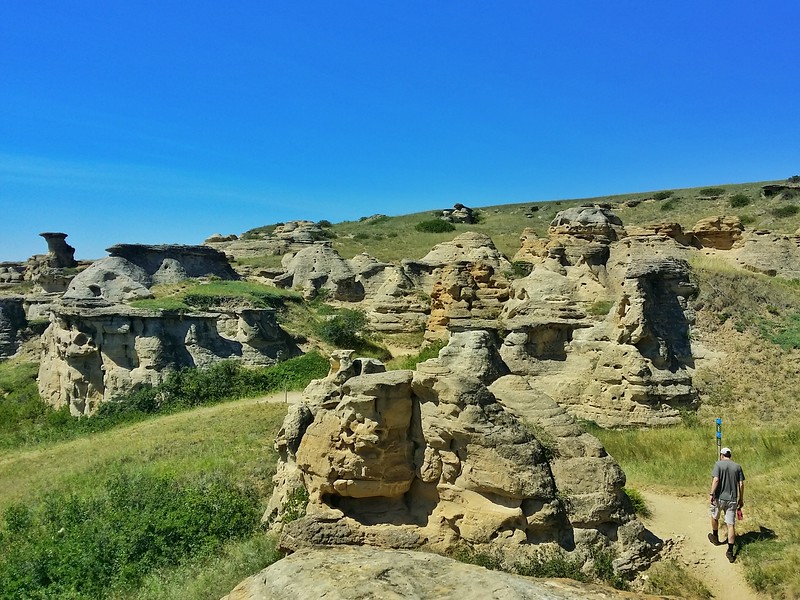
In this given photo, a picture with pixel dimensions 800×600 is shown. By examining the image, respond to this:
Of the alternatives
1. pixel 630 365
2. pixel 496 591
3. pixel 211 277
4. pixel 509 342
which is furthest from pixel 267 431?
pixel 211 277

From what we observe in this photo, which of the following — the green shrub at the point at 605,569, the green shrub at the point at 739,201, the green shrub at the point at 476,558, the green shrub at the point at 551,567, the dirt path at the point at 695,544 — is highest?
the green shrub at the point at 739,201

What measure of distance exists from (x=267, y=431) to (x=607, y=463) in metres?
9.28

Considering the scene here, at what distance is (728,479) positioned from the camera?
7590 mm

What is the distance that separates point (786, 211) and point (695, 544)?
42.2 meters

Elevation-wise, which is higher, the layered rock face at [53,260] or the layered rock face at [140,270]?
the layered rock face at [53,260]

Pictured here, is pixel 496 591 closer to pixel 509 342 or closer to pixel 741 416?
pixel 509 342

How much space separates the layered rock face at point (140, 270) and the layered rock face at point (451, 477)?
21380 mm

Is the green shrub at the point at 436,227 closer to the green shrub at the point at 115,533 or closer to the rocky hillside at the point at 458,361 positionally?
the rocky hillside at the point at 458,361

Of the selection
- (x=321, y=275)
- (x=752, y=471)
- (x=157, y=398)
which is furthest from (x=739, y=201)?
(x=157, y=398)

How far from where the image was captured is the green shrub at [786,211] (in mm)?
40531

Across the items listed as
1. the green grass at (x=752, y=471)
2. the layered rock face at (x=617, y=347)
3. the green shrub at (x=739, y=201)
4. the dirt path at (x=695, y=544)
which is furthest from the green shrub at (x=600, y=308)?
the green shrub at (x=739, y=201)

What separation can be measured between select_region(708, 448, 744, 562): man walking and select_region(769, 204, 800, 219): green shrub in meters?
40.7

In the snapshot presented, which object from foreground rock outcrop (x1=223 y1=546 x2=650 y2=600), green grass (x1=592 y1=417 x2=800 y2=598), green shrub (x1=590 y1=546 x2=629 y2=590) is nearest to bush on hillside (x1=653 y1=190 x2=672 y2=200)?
green grass (x1=592 y1=417 x2=800 y2=598)

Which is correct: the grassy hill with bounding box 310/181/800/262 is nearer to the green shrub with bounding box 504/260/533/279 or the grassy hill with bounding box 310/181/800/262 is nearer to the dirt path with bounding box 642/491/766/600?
the green shrub with bounding box 504/260/533/279
